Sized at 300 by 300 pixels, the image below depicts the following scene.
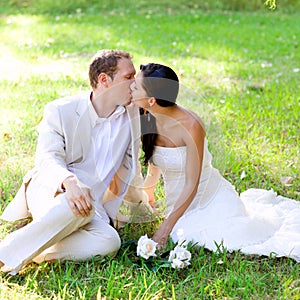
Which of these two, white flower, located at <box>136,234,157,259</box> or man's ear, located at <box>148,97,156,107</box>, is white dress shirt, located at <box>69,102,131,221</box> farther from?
white flower, located at <box>136,234,157,259</box>

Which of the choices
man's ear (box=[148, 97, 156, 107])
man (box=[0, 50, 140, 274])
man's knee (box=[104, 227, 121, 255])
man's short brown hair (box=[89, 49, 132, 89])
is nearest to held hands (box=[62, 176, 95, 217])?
man (box=[0, 50, 140, 274])

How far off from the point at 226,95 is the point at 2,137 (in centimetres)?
227

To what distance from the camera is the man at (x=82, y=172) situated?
114 inches

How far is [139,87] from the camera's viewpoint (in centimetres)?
310

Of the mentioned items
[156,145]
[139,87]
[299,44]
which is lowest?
[299,44]

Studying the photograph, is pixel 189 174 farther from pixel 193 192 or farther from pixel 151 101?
pixel 151 101

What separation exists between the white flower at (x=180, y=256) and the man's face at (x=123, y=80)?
87 cm

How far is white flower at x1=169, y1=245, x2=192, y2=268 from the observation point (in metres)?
2.87

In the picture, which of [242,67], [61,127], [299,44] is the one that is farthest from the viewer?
[299,44]

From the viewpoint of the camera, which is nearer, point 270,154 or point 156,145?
point 156,145

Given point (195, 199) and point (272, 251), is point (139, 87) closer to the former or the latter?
point (195, 199)

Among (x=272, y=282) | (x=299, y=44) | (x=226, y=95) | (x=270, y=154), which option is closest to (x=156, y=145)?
(x=272, y=282)

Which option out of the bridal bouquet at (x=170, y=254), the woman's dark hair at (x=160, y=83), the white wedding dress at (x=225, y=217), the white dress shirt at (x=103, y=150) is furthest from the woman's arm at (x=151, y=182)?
the bridal bouquet at (x=170, y=254)

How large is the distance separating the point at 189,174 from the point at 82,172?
599 millimetres
